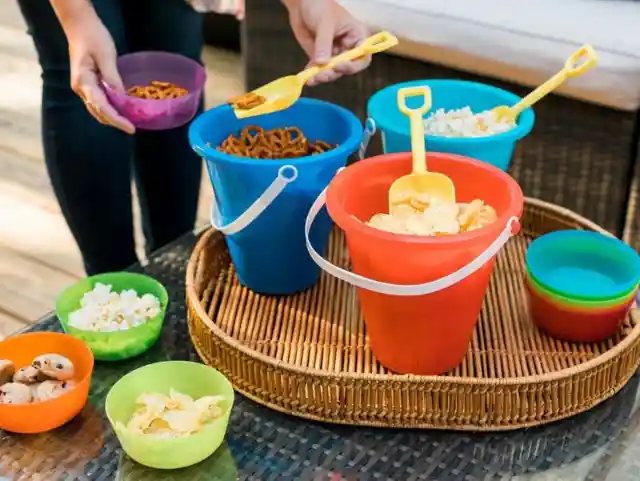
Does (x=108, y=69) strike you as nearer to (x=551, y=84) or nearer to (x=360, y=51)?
(x=360, y=51)

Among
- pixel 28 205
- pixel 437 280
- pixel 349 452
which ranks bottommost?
pixel 28 205

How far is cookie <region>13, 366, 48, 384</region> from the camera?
0.72 meters

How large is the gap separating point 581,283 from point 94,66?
0.56 m

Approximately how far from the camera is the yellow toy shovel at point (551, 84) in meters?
0.85

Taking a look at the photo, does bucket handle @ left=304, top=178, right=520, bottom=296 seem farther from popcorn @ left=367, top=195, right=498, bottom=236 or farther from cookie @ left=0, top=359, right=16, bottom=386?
cookie @ left=0, top=359, right=16, bottom=386

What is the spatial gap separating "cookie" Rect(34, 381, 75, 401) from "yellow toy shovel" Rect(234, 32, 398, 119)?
1.00 feet

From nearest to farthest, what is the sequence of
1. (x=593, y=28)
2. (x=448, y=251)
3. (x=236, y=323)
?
1. (x=448, y=251)
2. (x=236, y=323)
3. (x=593, y=28)

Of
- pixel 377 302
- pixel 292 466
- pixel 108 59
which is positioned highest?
pixel 108 59

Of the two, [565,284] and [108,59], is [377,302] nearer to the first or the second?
[565,284]

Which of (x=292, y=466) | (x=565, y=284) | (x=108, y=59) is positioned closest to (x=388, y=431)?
(x=292, y=466)

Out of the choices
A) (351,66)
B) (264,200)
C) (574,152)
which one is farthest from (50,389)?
(574,152)

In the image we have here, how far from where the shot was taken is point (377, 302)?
2.30 feet

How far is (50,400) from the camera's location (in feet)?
2.23

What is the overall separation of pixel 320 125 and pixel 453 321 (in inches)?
11.5
